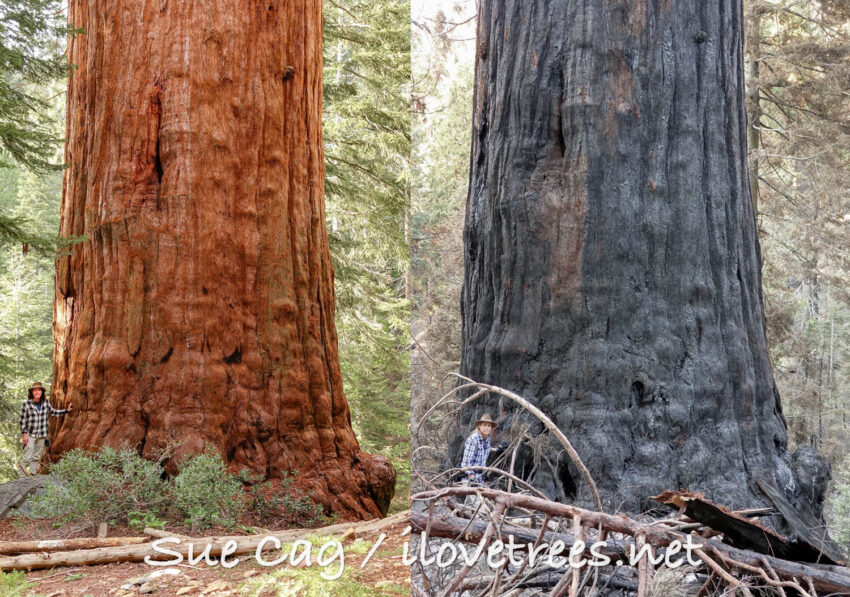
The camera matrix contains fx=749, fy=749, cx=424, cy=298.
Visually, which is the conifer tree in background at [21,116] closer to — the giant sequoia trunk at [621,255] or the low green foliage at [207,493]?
the low green foliage at [207,493]

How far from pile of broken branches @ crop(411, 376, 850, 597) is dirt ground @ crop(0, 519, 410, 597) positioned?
300 mm

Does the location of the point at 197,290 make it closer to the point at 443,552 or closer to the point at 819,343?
the point at 443,552

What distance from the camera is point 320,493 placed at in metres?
2.71

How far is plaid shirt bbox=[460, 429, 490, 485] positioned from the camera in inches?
62.3

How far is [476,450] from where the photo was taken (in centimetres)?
163

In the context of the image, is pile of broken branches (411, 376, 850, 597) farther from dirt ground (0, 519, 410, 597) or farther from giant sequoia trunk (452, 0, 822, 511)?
giant sequoia trunk (452, 0, 822, 511)

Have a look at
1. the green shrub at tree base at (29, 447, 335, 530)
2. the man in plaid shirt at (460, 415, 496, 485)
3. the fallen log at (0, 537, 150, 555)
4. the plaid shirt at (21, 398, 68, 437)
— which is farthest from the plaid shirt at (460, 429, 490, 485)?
the plaid shirt at (21, 398, 68, 437)

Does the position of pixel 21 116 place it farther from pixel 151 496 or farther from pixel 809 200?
pixel 809 200

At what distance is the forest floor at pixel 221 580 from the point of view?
1378 millimetres

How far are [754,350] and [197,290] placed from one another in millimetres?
1795

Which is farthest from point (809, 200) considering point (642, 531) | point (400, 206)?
point (642, 531)

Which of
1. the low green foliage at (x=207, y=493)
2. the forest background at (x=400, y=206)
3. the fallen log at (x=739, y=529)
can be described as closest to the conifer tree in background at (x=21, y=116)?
the forest background at (x=400, y=206)

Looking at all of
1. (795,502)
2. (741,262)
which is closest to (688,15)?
(741,262)

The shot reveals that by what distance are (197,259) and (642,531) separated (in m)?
1.97
